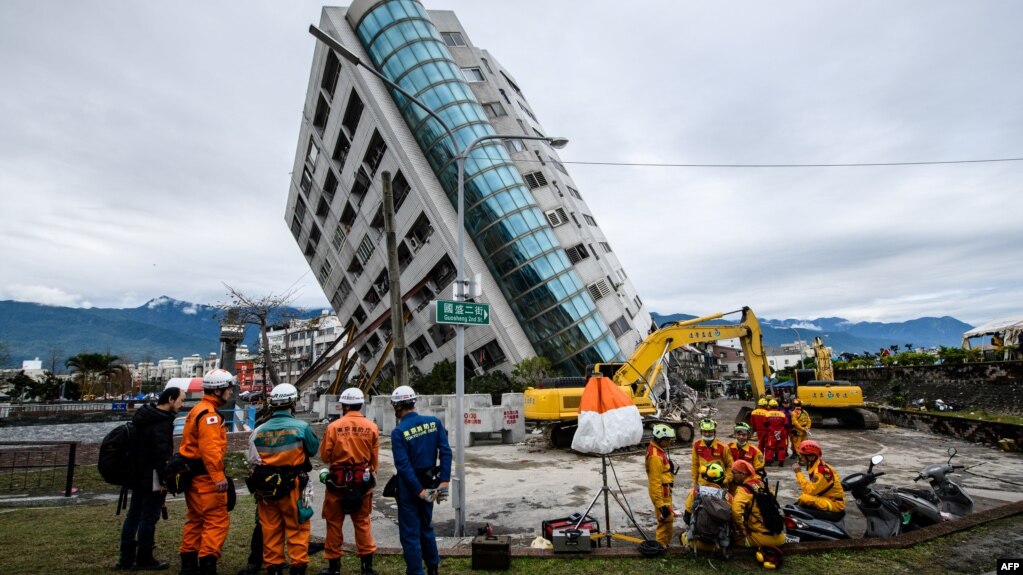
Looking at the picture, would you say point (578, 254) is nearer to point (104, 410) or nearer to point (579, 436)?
point (579, 436)

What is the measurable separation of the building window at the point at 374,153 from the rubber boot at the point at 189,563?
2940 cm

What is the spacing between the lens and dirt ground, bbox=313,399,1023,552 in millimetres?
8154

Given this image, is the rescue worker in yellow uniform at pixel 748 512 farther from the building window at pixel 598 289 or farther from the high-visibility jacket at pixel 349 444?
the building window at pixel 598 289

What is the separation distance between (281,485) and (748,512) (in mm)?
5164

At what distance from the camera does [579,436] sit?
6.74 m

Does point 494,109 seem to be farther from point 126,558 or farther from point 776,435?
point 126,558

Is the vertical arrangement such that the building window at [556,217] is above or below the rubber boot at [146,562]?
above

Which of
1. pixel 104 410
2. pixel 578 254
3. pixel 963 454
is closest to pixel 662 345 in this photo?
pixel 963 454

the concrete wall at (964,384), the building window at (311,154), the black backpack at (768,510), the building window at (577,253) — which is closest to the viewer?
the black backpack at (768,510)

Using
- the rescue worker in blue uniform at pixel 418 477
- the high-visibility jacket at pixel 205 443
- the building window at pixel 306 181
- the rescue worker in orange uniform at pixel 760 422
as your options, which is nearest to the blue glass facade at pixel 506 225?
the building window at pixel 306 181

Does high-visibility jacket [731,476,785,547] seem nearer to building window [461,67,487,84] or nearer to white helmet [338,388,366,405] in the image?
white helmet [338,388,366,405]

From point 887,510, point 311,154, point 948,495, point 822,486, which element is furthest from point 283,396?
point 311,154

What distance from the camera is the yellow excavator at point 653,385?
16469mm

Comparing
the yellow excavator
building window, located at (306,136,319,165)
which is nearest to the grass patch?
the yellow excavator
